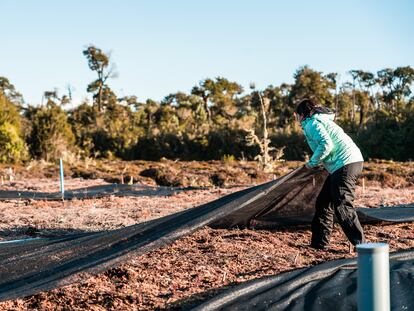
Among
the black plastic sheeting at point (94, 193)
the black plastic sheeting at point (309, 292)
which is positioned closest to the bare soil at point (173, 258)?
the black plastic sheeting at point (309, 292)

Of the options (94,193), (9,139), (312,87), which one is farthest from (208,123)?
(94,193)

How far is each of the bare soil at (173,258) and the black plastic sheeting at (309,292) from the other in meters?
0.28

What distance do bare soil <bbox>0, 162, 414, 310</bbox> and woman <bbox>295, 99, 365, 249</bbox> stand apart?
233 millimetres

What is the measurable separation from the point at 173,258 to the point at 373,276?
256 cm

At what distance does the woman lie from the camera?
4168mm

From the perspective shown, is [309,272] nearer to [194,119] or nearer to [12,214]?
[12,214]

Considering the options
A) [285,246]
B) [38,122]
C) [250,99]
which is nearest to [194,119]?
[250,99]

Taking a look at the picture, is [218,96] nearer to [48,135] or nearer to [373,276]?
[48,135]

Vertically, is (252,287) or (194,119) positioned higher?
(194,119)

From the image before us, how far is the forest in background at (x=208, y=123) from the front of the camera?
70.9 ft

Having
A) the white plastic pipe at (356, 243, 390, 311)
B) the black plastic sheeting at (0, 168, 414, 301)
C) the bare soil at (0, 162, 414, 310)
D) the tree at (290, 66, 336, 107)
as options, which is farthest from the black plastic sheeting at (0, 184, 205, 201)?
the tree at (290, 66, 336, 107)

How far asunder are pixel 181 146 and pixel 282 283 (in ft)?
78.6

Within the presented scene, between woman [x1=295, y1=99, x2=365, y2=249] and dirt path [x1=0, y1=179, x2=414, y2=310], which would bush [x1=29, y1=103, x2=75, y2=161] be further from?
woman [x1=295, y1=99, x2=365, y2=249]

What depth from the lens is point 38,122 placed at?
2155 centimetres
